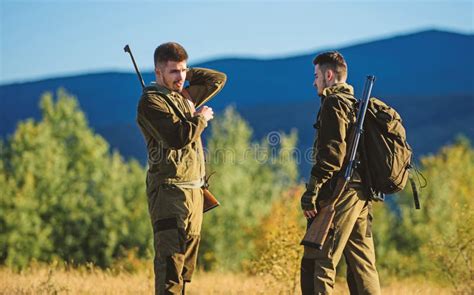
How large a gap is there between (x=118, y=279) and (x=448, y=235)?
435 centimetres

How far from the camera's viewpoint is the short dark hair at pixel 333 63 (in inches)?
257

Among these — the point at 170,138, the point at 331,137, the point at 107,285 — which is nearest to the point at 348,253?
the point at 331,137

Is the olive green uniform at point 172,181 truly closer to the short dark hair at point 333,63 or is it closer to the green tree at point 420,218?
the short dark hair at point 333,63

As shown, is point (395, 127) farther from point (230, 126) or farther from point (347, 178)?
point (230, 126)

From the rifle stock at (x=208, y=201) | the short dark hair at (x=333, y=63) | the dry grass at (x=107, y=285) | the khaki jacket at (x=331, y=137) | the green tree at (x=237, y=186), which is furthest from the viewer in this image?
the green tree at (x=237, y=186)

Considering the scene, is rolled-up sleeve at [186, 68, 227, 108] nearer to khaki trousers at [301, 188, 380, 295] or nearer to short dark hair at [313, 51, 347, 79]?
short dark hair at [313, 51, 347, 79]

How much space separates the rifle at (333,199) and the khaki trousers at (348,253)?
0.08 m

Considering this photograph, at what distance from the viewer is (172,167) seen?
6254 mm

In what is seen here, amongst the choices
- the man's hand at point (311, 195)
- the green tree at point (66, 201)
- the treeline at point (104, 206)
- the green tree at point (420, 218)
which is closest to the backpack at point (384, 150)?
the man's hand at point (311, 195)

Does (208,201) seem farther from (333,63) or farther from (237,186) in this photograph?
(237,186)

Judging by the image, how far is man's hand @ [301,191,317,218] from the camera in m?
6.35

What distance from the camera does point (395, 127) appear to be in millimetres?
6395

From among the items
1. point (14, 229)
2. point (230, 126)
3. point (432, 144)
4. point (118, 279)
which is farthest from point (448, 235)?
point (432, 144)

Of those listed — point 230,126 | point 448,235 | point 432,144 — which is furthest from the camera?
point 432,144
